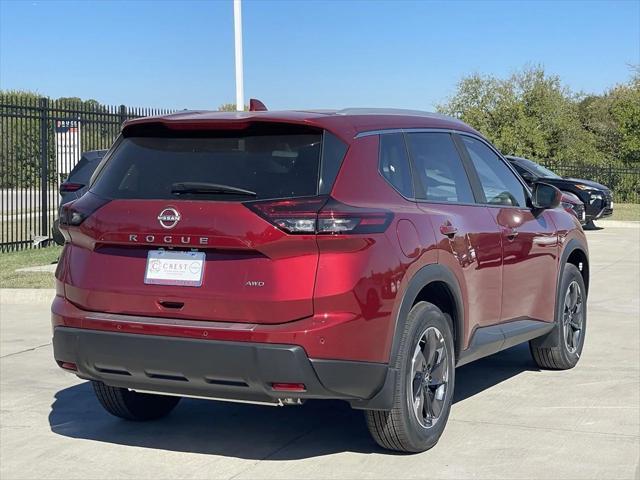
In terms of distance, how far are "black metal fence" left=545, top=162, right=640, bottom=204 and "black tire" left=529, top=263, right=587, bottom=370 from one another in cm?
2633

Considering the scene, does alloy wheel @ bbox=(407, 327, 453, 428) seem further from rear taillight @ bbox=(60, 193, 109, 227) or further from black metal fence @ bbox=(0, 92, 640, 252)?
black metal fence @ bbox=(0, 92, 640, 252)

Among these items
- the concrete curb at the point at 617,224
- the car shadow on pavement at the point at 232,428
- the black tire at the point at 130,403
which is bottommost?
the car shadow on pavement at the point at 232,428

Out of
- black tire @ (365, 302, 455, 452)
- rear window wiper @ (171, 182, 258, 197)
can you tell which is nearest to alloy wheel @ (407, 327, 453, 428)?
black tire @ (365, 302, 455, 452)

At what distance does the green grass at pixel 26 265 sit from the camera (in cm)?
1201

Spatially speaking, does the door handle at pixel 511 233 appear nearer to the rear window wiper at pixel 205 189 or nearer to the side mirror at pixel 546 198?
the side mirror at pixel 546 198

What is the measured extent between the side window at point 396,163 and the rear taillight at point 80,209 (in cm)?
149

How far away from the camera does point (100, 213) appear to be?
16.7 ft

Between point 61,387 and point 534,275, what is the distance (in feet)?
11.4

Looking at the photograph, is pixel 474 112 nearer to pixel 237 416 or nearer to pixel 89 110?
pixel 89 110

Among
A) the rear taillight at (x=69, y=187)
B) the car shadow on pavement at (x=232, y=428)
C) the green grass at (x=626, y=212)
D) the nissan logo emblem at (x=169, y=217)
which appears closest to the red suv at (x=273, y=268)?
the nissan logo emblem at (x=169, y=217)

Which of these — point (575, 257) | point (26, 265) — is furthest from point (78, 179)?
point (575, 257)

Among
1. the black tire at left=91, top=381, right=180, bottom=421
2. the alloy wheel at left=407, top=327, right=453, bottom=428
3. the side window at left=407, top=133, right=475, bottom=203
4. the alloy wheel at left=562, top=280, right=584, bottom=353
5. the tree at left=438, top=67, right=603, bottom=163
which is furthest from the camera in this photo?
the tree at left=438, top=67, right=603, bottom=163

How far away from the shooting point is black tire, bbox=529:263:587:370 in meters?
7.33

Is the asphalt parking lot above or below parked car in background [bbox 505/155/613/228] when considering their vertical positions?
below
